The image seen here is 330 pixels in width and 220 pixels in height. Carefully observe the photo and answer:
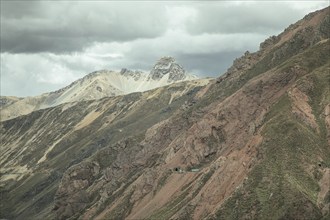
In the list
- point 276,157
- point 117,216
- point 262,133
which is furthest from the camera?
point 117,216

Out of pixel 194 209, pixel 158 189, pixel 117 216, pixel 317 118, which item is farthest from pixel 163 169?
pixel 317 118

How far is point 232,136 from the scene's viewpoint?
181125 millimetres

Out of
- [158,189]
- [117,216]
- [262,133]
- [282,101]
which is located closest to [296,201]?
[262,133]

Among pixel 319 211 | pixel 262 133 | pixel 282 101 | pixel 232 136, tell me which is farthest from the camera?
pixel 232 136

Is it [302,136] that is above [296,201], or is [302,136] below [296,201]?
above

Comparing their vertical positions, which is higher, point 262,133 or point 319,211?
point 262,133

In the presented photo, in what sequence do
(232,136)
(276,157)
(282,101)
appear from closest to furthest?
(276,157) → (282,101) → (232,136)

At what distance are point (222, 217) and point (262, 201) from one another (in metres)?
11.2

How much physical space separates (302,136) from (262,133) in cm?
1192

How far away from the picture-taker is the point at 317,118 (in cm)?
15250

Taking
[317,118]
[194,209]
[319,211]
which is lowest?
[319,211]

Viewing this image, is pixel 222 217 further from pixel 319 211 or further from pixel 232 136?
pixel 232 136

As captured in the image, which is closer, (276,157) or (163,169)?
(276,157)

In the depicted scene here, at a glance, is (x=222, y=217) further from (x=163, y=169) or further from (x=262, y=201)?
(x=163, y=169)
